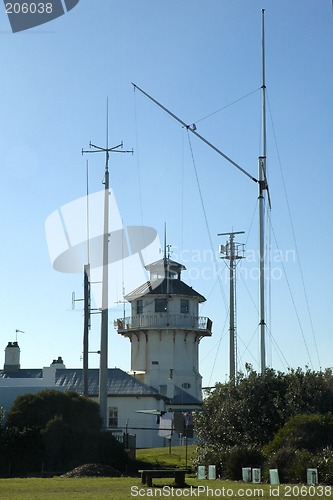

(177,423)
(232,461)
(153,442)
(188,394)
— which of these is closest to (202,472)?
(232,461)

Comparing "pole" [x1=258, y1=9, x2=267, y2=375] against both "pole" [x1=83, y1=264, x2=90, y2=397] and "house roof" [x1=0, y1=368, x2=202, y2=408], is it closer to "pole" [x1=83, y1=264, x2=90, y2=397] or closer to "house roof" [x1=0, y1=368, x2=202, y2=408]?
"pole" [x1=83, y1=264, x2=90, y2=397]

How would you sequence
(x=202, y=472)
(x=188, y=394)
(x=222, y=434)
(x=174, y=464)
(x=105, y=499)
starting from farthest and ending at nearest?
(x=188, y=394)
(x=174, y=464)
(x=222, y=434)
(x=202, y=472)
(x=105, y=499)

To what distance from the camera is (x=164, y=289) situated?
59094 mm

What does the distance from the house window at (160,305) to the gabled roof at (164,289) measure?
637 mm

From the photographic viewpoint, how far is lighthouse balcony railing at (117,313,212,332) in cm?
5844

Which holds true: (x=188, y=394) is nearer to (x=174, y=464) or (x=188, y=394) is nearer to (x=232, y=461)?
(x=174, y=464)

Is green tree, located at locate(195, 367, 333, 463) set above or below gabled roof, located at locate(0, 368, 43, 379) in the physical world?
below

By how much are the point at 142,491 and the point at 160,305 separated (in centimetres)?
3794

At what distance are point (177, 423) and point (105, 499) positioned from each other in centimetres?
2466

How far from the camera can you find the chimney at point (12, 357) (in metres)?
59.4

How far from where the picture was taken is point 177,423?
1726 inches

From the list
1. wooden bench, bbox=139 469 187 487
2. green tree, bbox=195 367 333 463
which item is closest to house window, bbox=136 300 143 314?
green tree, bbox=195 367 333 463

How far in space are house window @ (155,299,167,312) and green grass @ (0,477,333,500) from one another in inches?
1300

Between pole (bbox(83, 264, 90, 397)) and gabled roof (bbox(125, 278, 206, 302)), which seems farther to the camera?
gabled roof (bbox(125, 278, 206, 302))
